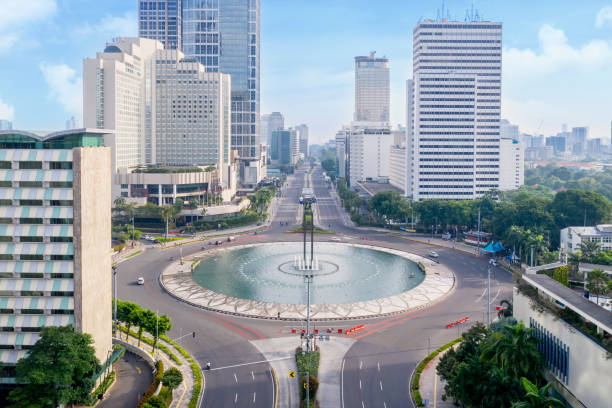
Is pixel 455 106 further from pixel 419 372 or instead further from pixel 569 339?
pixel 569 339

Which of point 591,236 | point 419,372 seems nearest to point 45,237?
point 419,372

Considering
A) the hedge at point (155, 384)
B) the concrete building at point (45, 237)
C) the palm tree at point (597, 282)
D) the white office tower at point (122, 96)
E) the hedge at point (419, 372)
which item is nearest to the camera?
the hedge at point (155, 384)

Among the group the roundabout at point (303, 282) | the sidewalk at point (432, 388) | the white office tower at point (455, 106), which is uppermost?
the white office tower at point (455, 106)

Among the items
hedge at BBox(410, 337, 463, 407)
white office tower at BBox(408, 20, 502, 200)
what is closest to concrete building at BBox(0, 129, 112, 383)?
hedge at BBox(410, 337, 463, 407)

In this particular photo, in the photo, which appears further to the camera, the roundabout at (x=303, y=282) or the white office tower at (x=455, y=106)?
the white office tower at (x=455, y=106)

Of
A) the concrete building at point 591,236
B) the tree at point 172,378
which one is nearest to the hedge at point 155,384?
the tree at point 172,378

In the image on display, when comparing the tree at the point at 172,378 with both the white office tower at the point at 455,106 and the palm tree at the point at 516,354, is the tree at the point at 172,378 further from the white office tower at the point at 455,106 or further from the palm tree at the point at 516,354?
the white office tower at the point at 455,106

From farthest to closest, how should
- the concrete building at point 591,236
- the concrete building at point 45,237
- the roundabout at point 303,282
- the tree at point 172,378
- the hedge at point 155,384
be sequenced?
the concrete building at point 591,236 → the roundabout at point 303,282 → the concrete building at point 45,237 → the tree at point 172,378 → the hedge at point 155,384
